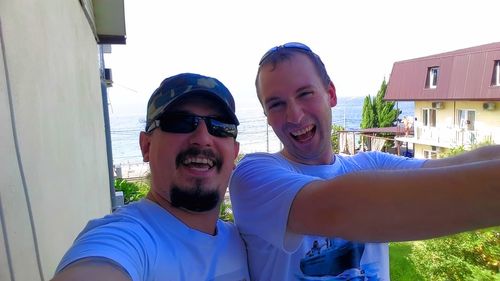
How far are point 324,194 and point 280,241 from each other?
0.68 ft

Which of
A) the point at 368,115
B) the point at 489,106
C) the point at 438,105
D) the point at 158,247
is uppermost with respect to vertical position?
the point at 158,247

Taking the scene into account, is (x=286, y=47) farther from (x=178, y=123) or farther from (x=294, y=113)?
(x=178, y=123)

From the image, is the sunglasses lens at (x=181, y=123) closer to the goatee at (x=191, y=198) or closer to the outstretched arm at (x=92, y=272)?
the goatee at (x=191, y=198)

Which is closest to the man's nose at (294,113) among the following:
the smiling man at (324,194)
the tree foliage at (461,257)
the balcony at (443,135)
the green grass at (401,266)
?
the smiling man at (324,194)

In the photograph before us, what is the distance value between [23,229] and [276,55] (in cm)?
92

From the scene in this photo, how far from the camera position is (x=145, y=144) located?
1.38m

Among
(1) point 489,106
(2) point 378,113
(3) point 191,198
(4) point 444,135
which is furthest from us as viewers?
(2) point 378,113

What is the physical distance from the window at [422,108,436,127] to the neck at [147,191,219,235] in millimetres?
23056

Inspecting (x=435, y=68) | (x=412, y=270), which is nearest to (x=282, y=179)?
(x=412, y=270)

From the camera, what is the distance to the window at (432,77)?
21.3m

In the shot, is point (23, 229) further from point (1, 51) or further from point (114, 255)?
point (1, 51)

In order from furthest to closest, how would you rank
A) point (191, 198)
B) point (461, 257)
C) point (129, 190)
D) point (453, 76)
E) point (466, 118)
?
point (466, 118)
point (453, 76)
point (129, 190)
point (461, 257)
point (191, 198)

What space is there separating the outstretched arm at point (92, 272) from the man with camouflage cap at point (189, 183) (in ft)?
0.60

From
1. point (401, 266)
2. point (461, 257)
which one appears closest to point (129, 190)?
point (461, 257)
